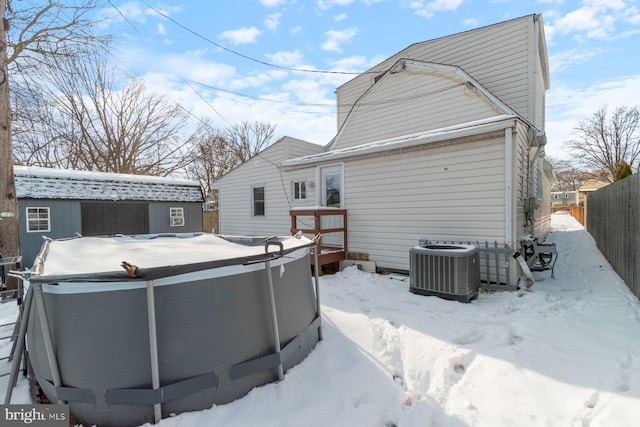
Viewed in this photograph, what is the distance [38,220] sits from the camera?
35.2 feet

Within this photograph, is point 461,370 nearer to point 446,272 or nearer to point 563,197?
point 446,272

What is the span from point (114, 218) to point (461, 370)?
14.6m

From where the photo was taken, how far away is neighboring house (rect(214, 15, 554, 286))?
5336 mm

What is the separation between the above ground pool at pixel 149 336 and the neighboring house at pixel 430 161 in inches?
178

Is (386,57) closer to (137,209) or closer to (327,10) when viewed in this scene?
(327,10)

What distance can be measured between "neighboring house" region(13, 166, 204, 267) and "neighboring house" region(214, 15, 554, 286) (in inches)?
210

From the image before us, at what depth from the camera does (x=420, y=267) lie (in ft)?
16.3

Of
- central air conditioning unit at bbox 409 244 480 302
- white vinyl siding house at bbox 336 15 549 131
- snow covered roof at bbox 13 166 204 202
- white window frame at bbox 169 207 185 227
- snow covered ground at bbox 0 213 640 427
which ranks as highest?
white vinyl siding house at bbox 336 15 549 131

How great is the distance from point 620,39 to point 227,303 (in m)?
11.7

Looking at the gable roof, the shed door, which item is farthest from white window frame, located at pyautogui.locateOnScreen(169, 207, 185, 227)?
the gable roof

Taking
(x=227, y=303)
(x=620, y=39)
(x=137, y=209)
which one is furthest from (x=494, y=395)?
(x=137, y=209)

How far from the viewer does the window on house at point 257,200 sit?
32.6ft

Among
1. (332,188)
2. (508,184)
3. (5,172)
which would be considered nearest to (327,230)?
(332,188)

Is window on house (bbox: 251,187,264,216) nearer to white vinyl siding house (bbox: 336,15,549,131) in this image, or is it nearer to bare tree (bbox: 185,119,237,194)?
white vinyl siding house (bbox: 336,15,549,131)
